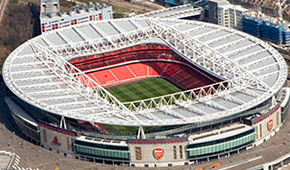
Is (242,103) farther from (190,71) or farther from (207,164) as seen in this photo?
(190,71)

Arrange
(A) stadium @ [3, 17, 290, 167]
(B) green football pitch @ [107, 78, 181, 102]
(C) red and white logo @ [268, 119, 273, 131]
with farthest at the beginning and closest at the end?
(B) green football pitch @ [107, 78, 181, 102] → (C) red and white logo @ [268, 119, 273, 131] → (A) stadium @ [3, 17, 290, 167]

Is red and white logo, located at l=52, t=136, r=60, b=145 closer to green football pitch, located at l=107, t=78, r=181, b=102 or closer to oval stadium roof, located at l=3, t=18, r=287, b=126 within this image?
oval stadium roof, located at l=3, t=18, r=287, b=126

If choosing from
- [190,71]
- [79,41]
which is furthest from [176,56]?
[79,41]

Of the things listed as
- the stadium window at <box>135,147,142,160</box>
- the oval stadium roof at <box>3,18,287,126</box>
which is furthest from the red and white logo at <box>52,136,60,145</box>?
the stadium window at <box>135,147,142,160</box>

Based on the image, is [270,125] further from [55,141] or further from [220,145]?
[55,141]

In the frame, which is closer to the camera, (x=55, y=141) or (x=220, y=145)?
(x=220, y=145)

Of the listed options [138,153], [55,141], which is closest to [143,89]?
[55,141]
